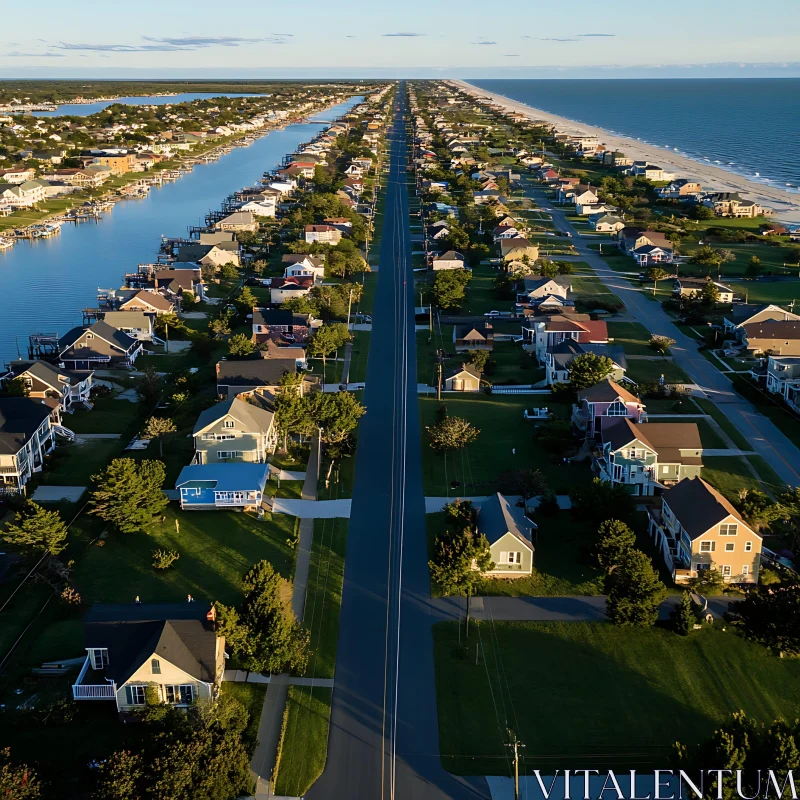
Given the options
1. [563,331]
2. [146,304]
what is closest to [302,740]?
[563,331]

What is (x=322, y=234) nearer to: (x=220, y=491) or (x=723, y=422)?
(x=723, y=422)

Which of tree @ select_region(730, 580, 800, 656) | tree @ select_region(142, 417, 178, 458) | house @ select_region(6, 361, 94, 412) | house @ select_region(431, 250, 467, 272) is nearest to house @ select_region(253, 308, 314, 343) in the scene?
house @ select_region(6, 361, 94, 412)

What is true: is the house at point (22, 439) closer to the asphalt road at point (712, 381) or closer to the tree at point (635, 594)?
the tree at point (635, 594)

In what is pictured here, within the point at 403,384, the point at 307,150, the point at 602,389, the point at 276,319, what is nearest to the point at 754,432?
the point at 602,389

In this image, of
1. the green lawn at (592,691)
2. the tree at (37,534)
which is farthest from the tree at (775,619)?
the tree at (37,534)

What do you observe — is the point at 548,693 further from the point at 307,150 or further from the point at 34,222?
the point at 307,150

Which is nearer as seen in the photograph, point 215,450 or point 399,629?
point 399,629
